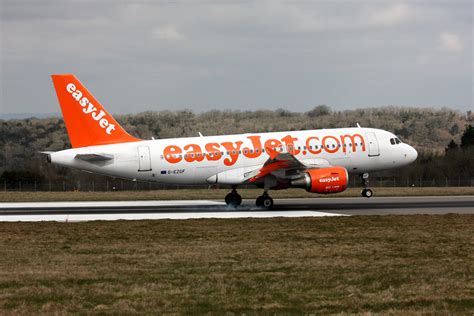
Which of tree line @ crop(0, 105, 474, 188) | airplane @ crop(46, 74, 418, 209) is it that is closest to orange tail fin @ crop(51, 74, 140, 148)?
airplane @ crop(46, 74, 418, 209)

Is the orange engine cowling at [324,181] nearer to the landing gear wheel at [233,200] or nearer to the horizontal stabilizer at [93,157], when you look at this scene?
the landing gear wheel at [233,200]

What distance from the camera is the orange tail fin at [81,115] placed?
40.8 metres

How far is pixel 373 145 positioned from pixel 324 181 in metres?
5.55

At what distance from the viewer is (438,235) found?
28328 mm

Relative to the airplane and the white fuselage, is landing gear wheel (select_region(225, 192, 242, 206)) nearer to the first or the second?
the airplane

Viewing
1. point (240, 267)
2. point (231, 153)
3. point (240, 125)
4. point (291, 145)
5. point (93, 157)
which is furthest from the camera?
point (240, 125)

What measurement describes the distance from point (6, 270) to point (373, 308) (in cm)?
1001

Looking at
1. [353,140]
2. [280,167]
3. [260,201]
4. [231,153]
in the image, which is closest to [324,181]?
[280,167]

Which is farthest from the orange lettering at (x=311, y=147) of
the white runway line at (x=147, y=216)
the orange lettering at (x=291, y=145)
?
the white runway line at (x=147, y=216)

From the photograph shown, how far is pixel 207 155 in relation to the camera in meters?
41.1

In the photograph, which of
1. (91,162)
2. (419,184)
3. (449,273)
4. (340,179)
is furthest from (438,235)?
(419,184)

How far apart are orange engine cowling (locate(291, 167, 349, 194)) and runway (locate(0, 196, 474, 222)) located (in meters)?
1.10

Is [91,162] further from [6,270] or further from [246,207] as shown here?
[6,270]

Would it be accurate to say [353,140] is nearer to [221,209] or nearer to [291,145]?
[291,145]
